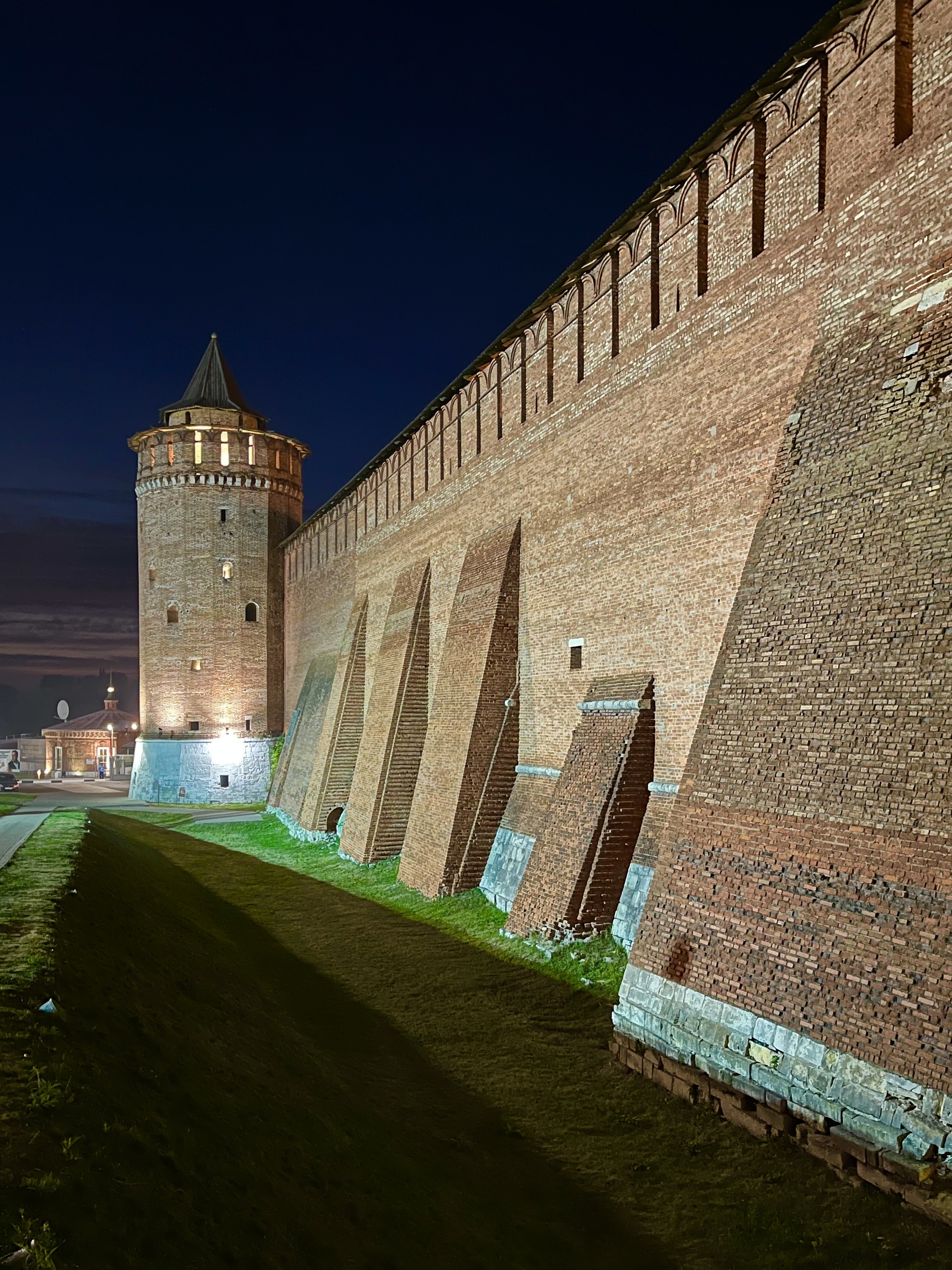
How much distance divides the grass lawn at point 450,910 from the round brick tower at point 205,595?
7631mm

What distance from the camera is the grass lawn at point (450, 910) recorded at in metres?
10.3

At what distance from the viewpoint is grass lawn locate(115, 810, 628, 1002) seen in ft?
33.7

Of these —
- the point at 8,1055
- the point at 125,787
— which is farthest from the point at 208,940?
the point at 125,787

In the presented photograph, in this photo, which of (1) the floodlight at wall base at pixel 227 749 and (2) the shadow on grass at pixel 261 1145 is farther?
(1) the floodlight at wall base at pixel 227 749

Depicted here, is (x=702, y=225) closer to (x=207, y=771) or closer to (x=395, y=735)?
(x=395, y=735)

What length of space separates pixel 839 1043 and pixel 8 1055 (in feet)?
17.7

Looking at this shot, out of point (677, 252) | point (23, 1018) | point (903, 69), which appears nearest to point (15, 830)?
point (23, 1018)

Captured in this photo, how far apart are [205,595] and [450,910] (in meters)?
21.8

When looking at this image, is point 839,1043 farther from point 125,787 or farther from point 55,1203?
point 125,787

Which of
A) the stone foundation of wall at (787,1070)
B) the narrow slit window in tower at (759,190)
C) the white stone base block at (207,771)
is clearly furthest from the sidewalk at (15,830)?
the narrow slit window in tower at (759,190)

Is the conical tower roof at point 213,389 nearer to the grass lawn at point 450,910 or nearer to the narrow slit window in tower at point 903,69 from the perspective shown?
the grass lawn at point 450,910

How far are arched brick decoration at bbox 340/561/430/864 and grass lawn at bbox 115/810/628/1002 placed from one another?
2.05 ft

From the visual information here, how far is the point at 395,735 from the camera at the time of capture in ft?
62.1

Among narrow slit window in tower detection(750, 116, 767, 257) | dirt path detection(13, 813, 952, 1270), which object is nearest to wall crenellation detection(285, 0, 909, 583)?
narrow slit window in tower detection(750, 116, 767, 257)
